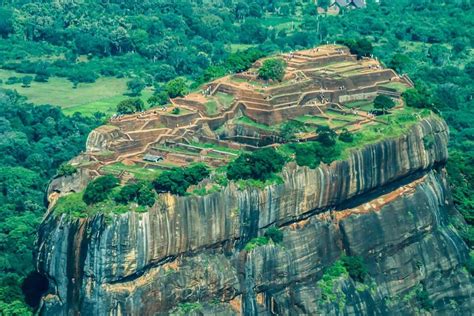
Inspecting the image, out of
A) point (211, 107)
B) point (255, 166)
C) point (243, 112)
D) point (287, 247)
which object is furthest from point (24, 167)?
point (287, 247)

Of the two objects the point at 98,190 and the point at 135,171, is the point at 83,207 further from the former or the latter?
the point at 135,171

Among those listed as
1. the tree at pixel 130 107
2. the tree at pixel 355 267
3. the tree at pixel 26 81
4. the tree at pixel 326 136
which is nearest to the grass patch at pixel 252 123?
the tree at pixel 326 136

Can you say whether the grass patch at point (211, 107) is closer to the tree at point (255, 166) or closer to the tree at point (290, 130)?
the tree at point (290, 130)

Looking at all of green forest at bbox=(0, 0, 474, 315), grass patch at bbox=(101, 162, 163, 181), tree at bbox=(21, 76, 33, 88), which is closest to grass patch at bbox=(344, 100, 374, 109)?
green forest at bbox=(0, 0, 474, 315)

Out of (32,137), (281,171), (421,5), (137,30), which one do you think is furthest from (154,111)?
(421,5)

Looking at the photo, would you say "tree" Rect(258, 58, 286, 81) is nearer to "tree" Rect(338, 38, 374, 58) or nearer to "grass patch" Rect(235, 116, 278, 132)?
"grass patch" Rect(235, 116, 278, 132)
